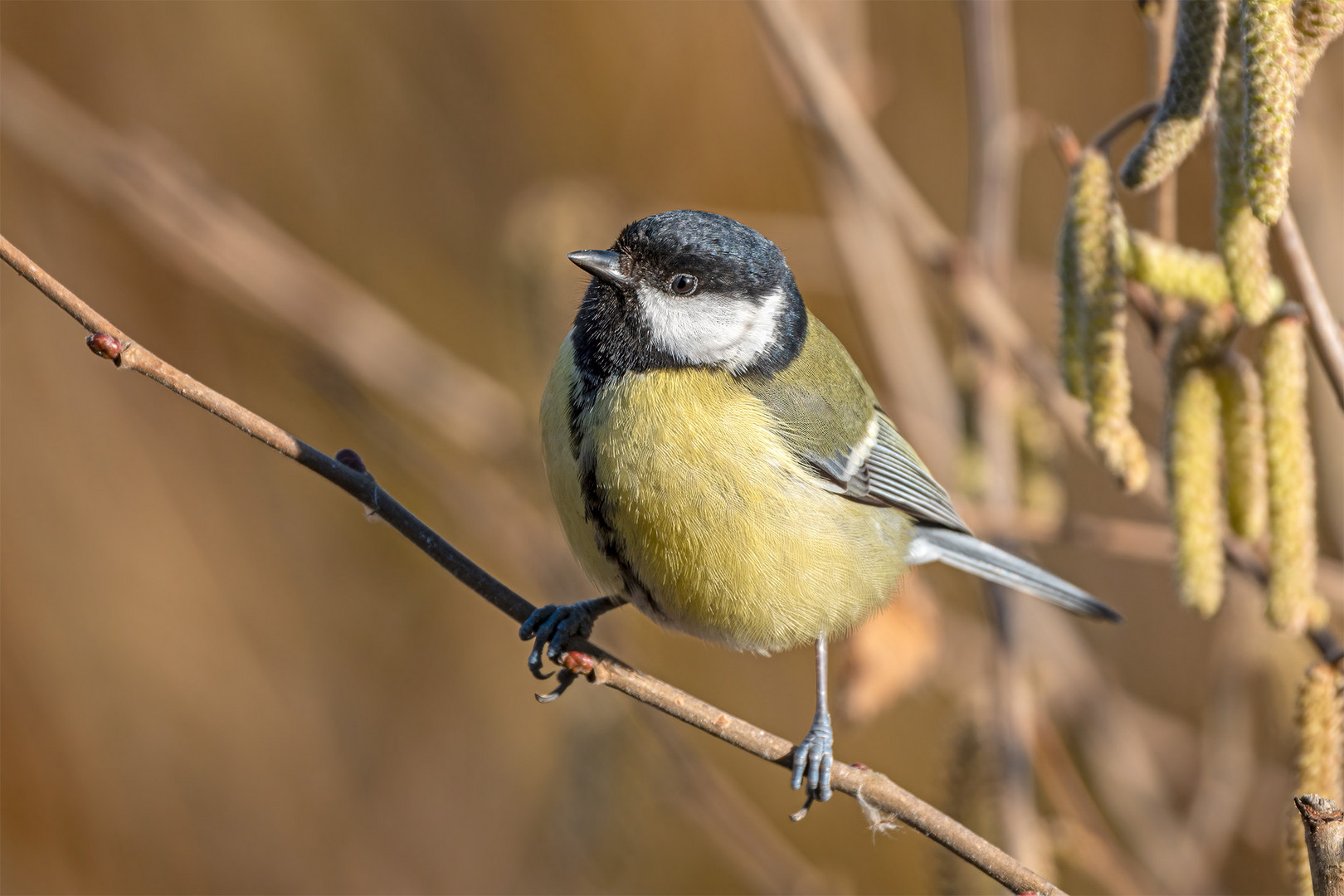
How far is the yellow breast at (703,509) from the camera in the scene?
6.79ft

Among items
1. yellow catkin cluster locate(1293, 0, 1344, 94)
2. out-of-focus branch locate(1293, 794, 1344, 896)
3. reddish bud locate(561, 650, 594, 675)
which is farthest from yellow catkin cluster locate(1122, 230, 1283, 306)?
reddish bud locate(561, 650, 594, 675)

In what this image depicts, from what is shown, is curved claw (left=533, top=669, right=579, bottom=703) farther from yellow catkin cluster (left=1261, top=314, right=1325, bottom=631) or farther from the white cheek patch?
yellow catkin cluster (left=1261, top=314, right=1325, bottom=631)

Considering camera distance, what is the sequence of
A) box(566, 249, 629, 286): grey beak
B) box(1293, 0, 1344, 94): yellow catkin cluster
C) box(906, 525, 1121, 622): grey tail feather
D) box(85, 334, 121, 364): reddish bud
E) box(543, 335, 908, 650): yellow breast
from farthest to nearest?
box(906, 525, 1121, 622): grey tail feather
box(566, 249, 629, 286): grey beak
box(543, 335, 908, 650): yellow breast
box(85, 334, 121, 364): reddish bud
box(1293, 0, 1344, 94): yellow catkin cluster

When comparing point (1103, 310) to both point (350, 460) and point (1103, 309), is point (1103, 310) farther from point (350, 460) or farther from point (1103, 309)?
point (350, 460)

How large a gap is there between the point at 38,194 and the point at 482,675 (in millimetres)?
2615

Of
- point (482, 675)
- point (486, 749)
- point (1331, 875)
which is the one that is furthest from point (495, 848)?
point (1331, 875)

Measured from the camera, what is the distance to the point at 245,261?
9.76 feet

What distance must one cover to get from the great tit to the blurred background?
47cm

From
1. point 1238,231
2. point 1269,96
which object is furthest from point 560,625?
point 1269,96

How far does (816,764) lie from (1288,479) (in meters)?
1.00

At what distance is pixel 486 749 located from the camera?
4914mm

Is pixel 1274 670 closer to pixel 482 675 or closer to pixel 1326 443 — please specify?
pixel 1326 443

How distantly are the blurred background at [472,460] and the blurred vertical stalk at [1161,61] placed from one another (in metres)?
0.62

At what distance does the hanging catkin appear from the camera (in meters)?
1.75
